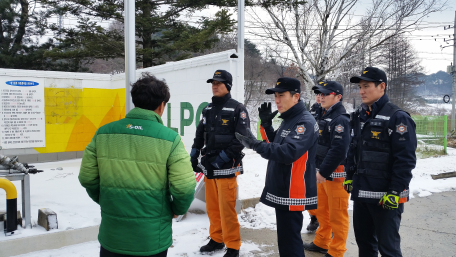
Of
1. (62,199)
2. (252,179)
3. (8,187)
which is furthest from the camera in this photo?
(252,179)

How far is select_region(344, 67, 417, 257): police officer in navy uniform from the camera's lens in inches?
103

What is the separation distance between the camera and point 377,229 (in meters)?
2.74

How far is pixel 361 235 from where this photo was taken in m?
2.97

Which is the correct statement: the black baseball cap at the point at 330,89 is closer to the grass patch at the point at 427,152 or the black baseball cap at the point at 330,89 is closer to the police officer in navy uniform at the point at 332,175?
the police officer in navy uniform at the point at 332,175

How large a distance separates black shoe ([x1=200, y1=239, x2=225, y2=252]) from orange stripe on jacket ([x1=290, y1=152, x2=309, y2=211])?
1486 mm

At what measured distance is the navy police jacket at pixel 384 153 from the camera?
2.62 metres

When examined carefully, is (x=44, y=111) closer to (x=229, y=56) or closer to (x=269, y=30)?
(x=229, y=56)

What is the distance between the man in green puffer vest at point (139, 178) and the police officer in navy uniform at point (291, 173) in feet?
2.97

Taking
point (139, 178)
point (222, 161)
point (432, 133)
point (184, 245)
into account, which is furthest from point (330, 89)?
point (432, 133)

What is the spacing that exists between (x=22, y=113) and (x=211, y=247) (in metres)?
6.28

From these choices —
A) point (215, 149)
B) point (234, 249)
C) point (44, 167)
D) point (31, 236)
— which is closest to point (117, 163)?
point (215, 149)

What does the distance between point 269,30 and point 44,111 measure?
9.02m

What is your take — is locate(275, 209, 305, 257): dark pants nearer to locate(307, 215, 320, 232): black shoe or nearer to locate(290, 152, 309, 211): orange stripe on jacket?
locate(290, 152, 309, 211): orange stripe on jacket

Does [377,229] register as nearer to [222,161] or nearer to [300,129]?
[300,129]
